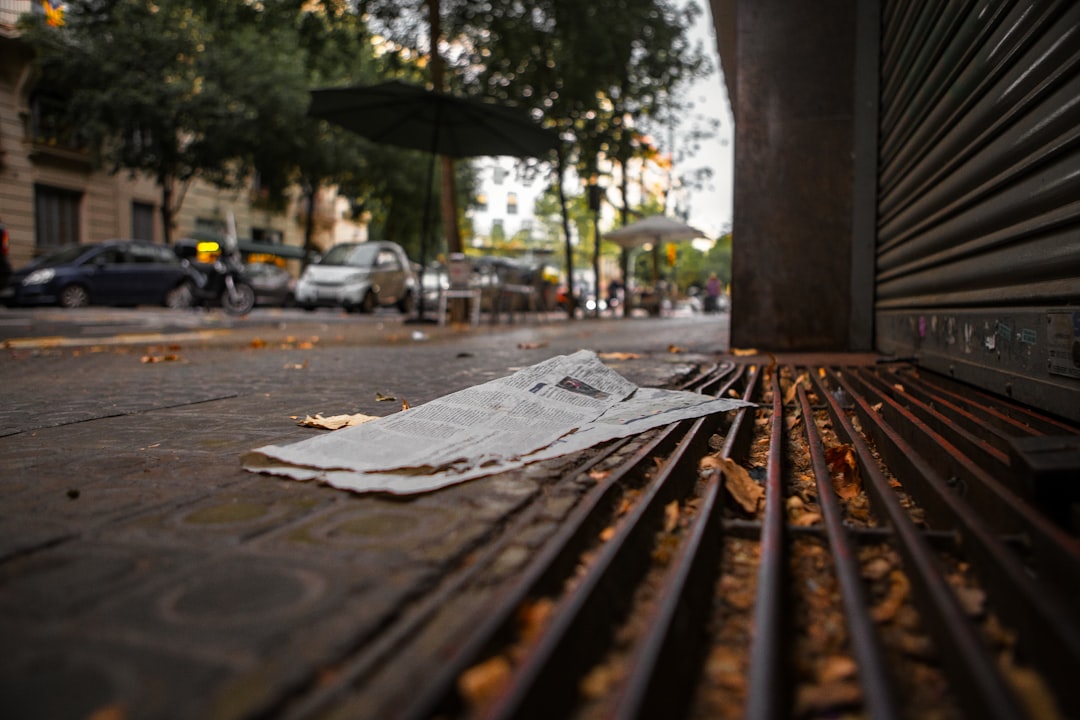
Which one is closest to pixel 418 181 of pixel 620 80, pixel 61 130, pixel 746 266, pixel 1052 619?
pixel 61 130

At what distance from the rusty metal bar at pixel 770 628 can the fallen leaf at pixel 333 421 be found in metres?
1.33

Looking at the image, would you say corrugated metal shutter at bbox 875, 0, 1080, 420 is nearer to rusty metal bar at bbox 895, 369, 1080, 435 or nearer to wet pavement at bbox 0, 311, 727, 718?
rusty metal bar at bbox 895, 369, 1080, 435

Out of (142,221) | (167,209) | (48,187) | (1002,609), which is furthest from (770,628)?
(142,221)

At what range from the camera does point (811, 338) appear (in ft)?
17.1

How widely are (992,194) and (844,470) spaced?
1.40 m

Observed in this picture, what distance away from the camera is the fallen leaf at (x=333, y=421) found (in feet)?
7.48

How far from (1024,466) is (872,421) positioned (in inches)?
39.3

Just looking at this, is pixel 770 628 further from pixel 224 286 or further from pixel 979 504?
pixel 224 286

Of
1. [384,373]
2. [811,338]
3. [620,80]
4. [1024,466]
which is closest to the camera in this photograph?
[1024,466]

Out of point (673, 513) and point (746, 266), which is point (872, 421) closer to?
point (673, 513)

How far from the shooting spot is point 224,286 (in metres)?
13.5

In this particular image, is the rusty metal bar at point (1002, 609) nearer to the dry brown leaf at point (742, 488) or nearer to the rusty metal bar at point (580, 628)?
the dry brown leaf at point (742, 488)

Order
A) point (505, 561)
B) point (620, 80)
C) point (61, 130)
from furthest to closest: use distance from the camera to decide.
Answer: point (61, 130) < point (620, 80) < point (505, 561)

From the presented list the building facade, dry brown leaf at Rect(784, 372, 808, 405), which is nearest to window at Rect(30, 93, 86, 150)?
the building facade
